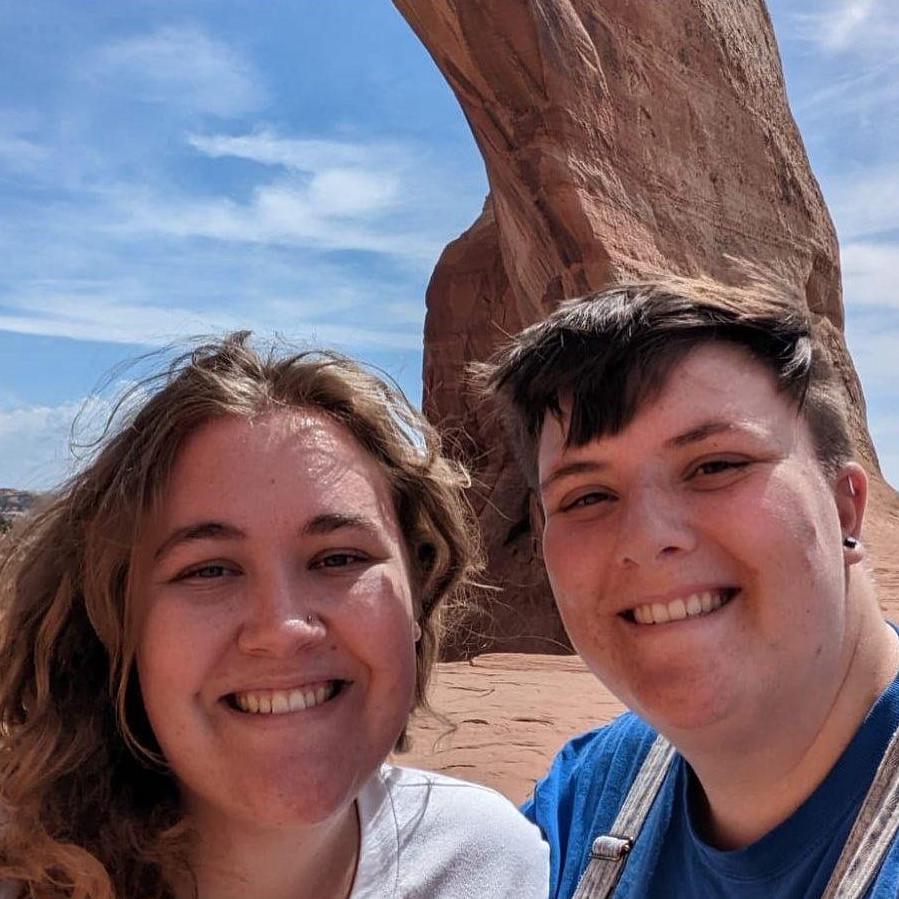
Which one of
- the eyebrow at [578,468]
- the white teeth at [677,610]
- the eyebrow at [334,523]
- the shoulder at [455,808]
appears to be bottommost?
the shoulder at [455,808]

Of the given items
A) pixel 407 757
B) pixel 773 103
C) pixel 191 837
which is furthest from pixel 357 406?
pixel 773 103

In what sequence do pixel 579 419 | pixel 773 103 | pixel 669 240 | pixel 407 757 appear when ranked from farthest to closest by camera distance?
pixel 773 103 < pixel 669 240 < pixel 407 757 < pixel 579 419

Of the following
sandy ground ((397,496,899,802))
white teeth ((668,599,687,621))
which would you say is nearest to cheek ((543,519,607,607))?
white teeth ((668,599,687,621))

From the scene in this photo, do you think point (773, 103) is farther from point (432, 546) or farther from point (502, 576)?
point (432, 546)

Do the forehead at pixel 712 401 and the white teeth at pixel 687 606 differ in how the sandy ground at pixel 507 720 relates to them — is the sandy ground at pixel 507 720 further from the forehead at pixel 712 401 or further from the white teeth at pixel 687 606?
the forehead at pixel 712 401

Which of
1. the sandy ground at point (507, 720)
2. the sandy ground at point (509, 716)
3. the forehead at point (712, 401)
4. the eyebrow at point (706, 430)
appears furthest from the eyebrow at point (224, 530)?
the sandy ground at point (507, 720)

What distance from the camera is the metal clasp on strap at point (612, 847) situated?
5.22 ft

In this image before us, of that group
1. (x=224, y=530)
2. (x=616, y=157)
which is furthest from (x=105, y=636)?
(x=616, y=157)

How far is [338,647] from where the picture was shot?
5.08ft

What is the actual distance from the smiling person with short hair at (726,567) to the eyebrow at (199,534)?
20.4 inches

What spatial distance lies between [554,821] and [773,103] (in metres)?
11.4

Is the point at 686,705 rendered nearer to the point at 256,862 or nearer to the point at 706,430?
the point at 706,430

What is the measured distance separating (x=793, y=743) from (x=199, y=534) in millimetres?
987

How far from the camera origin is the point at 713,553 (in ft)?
4.50
